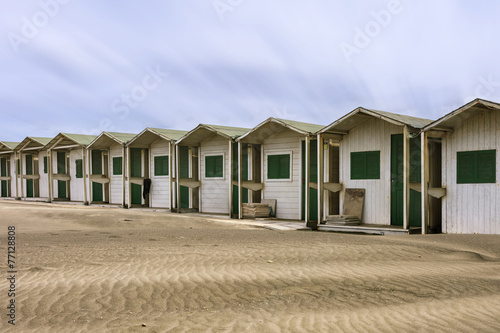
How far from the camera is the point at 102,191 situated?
30.3 m

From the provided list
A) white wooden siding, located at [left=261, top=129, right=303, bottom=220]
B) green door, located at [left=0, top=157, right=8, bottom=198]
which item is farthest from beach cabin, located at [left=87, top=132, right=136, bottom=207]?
green door, located at [left=0, top=157, right=8, bottom=198]

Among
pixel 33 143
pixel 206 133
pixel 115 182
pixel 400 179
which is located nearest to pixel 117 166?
pixel 115 182

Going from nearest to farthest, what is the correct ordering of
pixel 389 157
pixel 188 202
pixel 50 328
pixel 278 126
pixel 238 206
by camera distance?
pixel 50 328 → pixel 389 157 → pixel 278 126 → pixel 238 206 → pixel 188 202

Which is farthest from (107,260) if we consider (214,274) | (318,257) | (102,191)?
(102,191)

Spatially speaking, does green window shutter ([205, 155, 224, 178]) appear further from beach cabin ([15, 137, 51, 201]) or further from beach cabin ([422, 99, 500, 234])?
beach cabin ([15, 137, 51, 201])

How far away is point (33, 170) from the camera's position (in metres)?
36.0

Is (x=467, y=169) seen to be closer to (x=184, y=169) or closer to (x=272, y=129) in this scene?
(x=272, y=129)

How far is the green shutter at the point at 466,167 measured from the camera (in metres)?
15.4

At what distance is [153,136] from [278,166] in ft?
25.1

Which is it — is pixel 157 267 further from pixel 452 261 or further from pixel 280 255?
pixel 452 261

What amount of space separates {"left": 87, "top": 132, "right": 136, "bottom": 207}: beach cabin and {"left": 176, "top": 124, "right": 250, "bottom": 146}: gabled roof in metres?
4.72

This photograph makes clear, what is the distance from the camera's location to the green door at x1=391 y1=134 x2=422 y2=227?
16.9 meters

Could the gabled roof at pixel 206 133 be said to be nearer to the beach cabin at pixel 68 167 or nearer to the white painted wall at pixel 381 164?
the white painted wall at pixel 381 164

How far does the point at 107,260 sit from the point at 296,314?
465 centimetres
